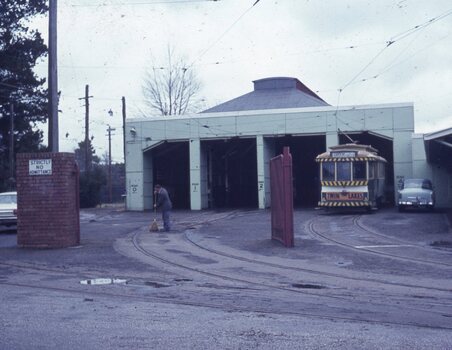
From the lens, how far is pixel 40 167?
1950cm

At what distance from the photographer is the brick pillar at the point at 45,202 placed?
19.4 m

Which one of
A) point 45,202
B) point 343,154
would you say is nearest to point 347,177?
point 343,154

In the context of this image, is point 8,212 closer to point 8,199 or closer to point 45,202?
point 8,199

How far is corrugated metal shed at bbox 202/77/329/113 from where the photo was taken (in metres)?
57.7

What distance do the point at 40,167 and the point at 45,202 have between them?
1009mm

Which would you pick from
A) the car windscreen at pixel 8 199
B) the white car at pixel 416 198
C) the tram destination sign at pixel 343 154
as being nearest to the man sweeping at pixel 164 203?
the car windscreen at pixel 8 199

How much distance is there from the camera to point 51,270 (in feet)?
48.1

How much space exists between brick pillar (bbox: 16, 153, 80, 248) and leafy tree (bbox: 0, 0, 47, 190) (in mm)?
19256

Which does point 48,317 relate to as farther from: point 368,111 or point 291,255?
point 368,111

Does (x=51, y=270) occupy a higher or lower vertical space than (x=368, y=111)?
lower

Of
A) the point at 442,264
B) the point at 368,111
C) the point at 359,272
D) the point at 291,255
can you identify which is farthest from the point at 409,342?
the point at 368,111

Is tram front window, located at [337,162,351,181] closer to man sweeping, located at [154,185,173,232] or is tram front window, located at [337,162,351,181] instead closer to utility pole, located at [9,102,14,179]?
man sweeping, located at [154,185,173,232]

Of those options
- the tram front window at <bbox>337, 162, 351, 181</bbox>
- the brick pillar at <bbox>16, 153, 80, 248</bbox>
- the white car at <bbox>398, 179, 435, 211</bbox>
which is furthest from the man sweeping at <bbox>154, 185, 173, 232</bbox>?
the white car at <bbox>398, 179, 435, 211</bbox>

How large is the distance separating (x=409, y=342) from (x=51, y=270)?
362 inches
